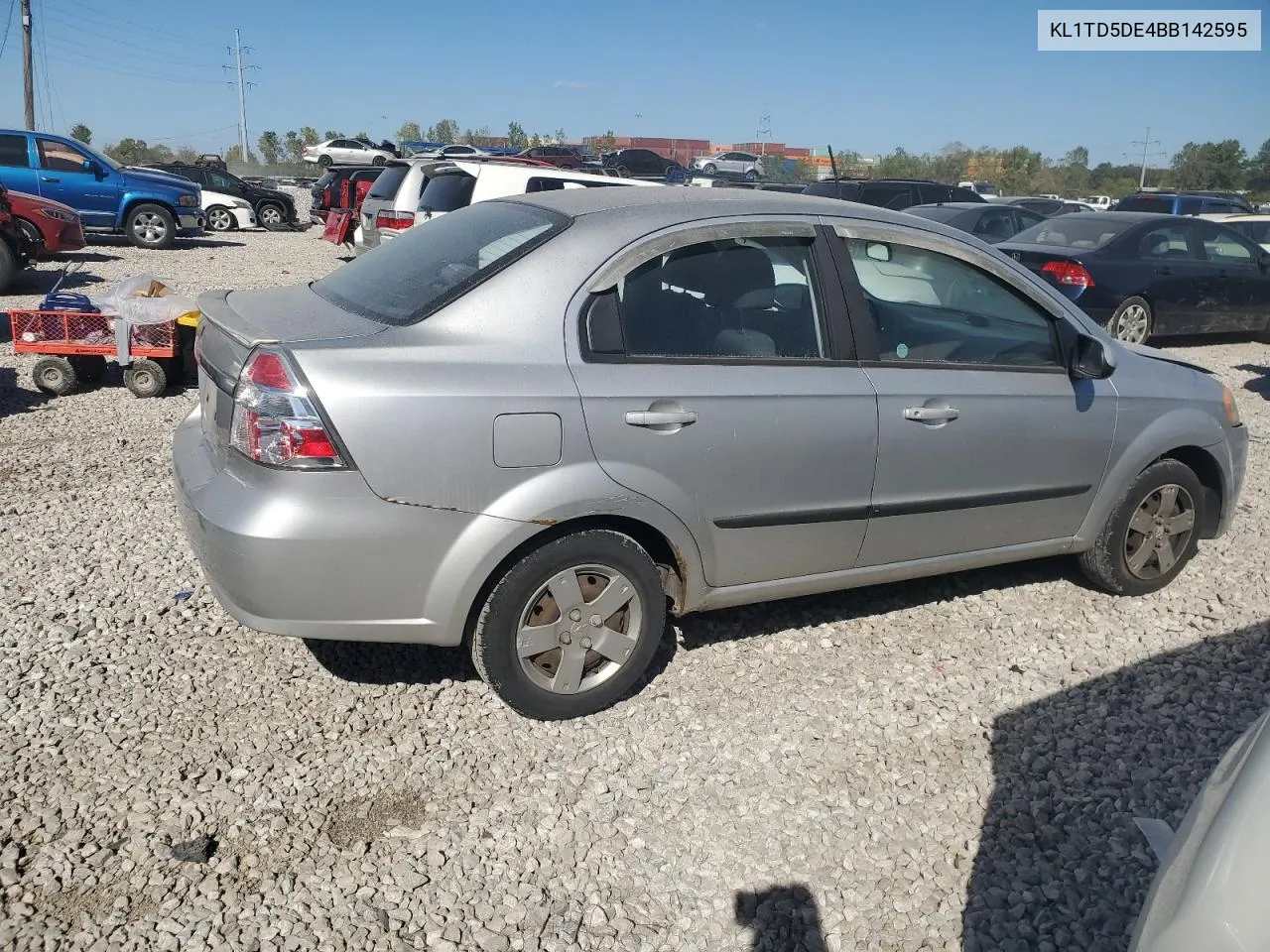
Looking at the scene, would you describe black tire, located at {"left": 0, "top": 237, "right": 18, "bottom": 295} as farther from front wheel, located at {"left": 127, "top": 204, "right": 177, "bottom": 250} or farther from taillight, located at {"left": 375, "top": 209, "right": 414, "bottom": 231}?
front wheel, located at {"left": 127, "top": 204, "right": 177, "bottom": 250}

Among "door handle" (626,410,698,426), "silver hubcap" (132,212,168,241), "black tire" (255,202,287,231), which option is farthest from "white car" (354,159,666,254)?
"black tire" (255,202,287,231)

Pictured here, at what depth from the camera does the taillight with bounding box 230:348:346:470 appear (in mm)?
2887

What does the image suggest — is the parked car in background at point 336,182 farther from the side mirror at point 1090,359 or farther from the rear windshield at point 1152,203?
the side mirror at point 1090,359

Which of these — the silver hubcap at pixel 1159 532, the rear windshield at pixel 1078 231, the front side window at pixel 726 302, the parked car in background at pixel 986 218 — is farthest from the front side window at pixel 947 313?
the parked car in background at pixel 986 218

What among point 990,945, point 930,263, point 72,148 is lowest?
point 990,945

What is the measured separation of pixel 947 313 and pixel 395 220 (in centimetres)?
945

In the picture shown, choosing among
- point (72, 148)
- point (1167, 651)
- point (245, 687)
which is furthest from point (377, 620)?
point (72, 148)

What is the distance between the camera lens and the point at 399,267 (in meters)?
3.67

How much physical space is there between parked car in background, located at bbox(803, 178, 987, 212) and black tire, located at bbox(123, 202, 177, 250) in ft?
37.3

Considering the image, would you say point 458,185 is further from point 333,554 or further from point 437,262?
point 333,554

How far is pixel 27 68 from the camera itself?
33094mm

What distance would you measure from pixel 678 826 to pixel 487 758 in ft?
2.20

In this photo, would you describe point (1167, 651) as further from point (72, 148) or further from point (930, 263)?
point (72, 148)

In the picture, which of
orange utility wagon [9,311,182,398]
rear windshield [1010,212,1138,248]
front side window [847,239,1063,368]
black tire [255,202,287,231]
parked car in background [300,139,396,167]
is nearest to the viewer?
front side window [847,239,1063,368]
